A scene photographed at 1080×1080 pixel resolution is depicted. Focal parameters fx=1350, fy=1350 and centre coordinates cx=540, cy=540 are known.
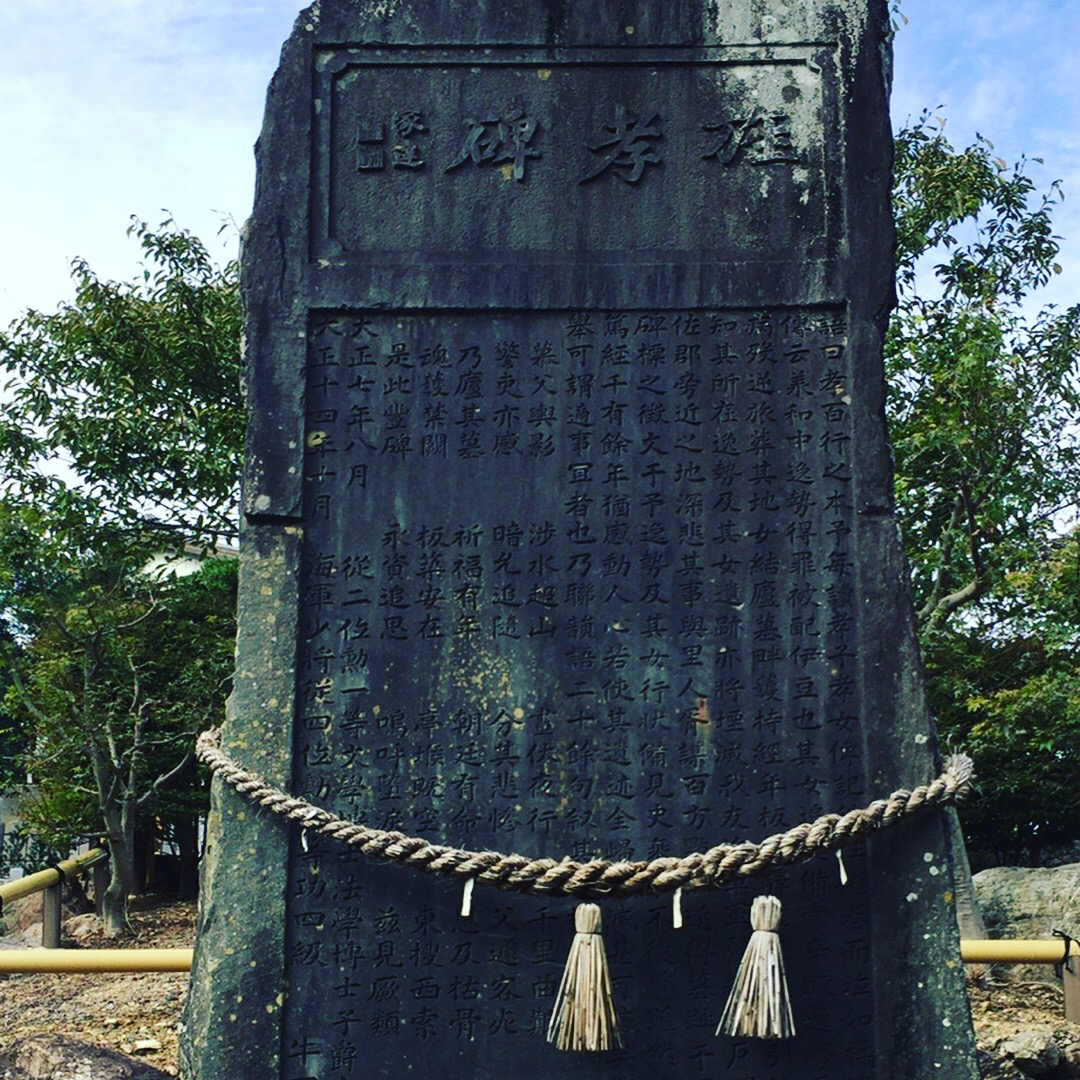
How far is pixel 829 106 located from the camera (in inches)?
136

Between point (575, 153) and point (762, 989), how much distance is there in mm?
2048

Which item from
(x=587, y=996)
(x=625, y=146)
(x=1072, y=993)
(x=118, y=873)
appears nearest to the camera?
(x=587, y=996)

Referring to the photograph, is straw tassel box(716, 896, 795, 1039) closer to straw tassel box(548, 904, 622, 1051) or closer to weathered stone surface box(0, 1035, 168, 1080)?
straw tassel box(548, 904, 622, 1051)

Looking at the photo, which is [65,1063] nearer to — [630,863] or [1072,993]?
[630,863]

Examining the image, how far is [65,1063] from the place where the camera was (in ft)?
12.9

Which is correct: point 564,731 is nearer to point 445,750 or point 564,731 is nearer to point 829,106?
point 445,750

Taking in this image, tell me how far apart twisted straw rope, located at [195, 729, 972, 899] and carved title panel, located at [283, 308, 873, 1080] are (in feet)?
0.38

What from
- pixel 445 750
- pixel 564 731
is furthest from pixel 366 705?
pixel 564 731

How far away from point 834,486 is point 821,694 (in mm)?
508

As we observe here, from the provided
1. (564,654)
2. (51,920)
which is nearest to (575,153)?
(564,654)

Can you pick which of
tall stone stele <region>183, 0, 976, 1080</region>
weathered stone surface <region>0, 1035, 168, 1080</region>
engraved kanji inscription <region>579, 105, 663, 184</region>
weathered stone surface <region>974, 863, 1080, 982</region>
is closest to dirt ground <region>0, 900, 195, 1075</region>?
weathered stone surface <region>0, 1035, 168, 1080</region>

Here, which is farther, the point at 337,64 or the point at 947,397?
the point at 947,397

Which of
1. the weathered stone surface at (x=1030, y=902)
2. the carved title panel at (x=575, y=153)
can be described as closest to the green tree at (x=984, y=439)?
the weathered stone surface at (x=1030, y=902)

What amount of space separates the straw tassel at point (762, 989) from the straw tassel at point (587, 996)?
0.88ft
